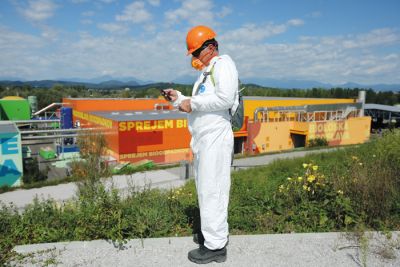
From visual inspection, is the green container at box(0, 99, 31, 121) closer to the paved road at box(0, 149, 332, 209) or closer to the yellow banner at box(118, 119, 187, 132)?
the yellow banner at box(118, 119, 187, 132)

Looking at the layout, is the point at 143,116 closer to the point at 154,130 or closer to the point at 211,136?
the point at 154,130

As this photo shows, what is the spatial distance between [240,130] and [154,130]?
7093 millimetres

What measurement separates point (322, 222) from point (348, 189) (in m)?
0.66

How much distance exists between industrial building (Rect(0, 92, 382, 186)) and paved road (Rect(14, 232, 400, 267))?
57.9 ft

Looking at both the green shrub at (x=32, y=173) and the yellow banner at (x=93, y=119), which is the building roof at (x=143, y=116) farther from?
the green shrub at (x=32, y=173)

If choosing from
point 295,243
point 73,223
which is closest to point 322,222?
point 295,243

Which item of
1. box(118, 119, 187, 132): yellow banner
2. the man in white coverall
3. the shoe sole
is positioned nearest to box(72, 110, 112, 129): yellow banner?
box(118, 119, 187, 132): yellow banner

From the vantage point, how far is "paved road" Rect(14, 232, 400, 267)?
257cm

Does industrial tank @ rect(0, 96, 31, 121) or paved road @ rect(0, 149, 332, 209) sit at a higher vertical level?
industrial tank @ rect(0, 96, 31, 121)

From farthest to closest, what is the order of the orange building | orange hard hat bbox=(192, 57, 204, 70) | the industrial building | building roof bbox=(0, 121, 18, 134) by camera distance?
the orange building < the industrial building < building roof bbox=(0, 121, 18, 134) < orange hard hat bbox=(192, 57, 204, 70)

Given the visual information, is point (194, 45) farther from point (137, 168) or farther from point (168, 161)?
point (168, 161)

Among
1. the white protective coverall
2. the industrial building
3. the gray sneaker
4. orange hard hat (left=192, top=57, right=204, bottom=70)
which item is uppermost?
orange hard hat (left=192, top=57, right=204, bottom=70)

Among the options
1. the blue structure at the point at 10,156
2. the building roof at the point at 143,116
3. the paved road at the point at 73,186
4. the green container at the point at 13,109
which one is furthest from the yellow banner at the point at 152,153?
the green container at the point at 13,109

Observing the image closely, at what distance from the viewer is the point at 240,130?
2239 cm
